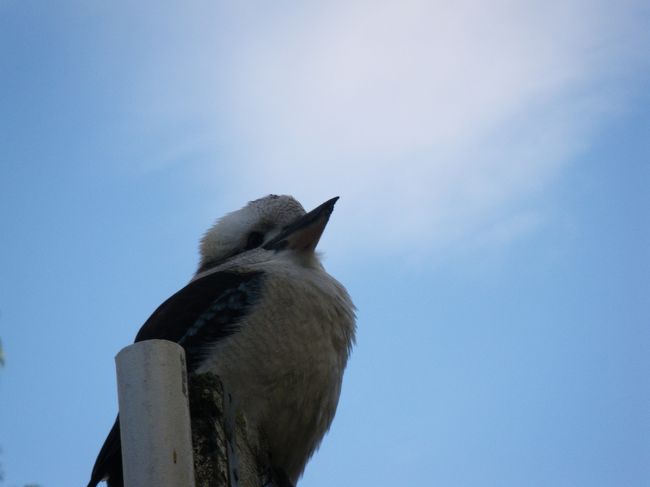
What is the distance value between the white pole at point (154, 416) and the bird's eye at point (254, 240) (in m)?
3.43

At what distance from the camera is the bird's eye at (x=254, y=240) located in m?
5.67

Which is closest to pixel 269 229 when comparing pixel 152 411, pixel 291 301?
pixel 291 301

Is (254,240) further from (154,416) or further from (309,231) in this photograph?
(154,416)

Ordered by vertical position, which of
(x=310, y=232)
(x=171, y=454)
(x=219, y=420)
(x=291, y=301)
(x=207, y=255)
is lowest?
(x=171, y=454)

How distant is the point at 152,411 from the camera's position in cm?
214

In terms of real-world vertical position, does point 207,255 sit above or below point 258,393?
above

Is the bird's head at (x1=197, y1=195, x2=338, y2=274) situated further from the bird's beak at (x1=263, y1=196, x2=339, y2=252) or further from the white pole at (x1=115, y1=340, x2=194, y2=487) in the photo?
the white pole at (x1=115, y1=340, x2=194, y2=487)

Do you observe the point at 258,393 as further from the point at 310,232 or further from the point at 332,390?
the point at 310,232

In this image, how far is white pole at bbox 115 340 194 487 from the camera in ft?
6.81

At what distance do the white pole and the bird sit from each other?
1.27 meters

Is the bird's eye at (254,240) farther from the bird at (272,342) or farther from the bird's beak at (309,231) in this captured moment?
the bird at (272,342)

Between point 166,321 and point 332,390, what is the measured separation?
0.77m

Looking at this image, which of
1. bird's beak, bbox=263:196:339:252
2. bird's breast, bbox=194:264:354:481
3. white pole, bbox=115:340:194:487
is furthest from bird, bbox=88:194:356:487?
white pole, bbox=115:340:194:487

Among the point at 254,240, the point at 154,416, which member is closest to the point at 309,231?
the point at 254,240
